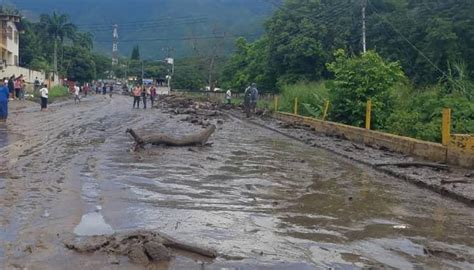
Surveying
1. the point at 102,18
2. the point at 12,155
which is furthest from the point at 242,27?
the point at 12,155

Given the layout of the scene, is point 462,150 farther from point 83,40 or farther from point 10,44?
point 83,40

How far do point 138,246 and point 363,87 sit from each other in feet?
61.5

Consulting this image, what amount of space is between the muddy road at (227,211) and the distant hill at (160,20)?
85.8 metres

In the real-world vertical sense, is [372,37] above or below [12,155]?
above

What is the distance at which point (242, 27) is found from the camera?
116750 millimetres

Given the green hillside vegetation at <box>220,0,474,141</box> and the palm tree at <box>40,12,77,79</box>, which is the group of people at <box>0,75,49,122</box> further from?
the palm tree at <box>40,12,77,79</box>

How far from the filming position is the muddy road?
19.4ft

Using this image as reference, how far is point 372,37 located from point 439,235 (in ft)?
134

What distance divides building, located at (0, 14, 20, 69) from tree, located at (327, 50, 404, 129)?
42153mm

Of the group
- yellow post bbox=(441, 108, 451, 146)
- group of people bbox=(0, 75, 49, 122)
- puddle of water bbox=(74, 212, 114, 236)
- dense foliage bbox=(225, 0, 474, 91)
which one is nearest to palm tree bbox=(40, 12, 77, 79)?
dense foliage bbox=(225, 0, 474, 91)

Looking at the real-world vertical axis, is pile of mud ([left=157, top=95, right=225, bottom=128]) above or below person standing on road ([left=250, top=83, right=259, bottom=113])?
below

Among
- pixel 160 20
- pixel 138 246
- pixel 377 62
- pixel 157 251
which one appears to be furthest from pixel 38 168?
pixel 160 20

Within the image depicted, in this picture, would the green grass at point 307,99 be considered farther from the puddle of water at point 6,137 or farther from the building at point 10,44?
the building at point 10,44

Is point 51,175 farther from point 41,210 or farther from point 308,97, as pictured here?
point 308,97
